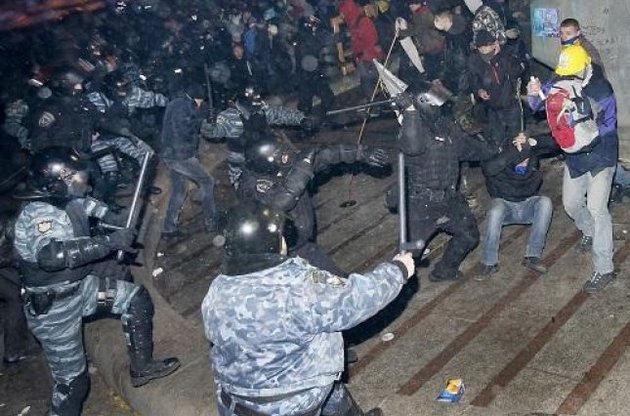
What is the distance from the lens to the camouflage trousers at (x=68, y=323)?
598 cm

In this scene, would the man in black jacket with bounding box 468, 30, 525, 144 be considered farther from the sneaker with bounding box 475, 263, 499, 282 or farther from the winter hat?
the winter hat

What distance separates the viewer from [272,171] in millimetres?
6523

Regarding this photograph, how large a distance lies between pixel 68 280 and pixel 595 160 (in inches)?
194

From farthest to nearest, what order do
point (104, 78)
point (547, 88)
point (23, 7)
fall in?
point (23, 7), point (104, 78), point (547, 88)

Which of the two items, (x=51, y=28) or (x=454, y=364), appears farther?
(x=51, y=28)

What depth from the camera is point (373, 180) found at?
35.3 feet

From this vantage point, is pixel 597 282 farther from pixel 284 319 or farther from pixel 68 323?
pixel 68 323

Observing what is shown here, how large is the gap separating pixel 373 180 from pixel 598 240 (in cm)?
467

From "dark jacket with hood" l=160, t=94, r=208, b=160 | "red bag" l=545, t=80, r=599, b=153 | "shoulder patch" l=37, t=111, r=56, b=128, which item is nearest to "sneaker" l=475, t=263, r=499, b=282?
"red bag" l=545, t=80, r=599, b=153

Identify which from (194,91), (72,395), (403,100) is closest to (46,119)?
(194,91)

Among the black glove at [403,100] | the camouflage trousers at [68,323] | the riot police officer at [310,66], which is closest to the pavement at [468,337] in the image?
the camouflage trousers at [68,323]

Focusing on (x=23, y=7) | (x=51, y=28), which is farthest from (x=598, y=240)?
(x=51, y=28)

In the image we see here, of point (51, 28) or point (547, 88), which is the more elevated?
point (547, 88)

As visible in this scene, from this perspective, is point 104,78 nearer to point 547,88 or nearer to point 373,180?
point 373,180
